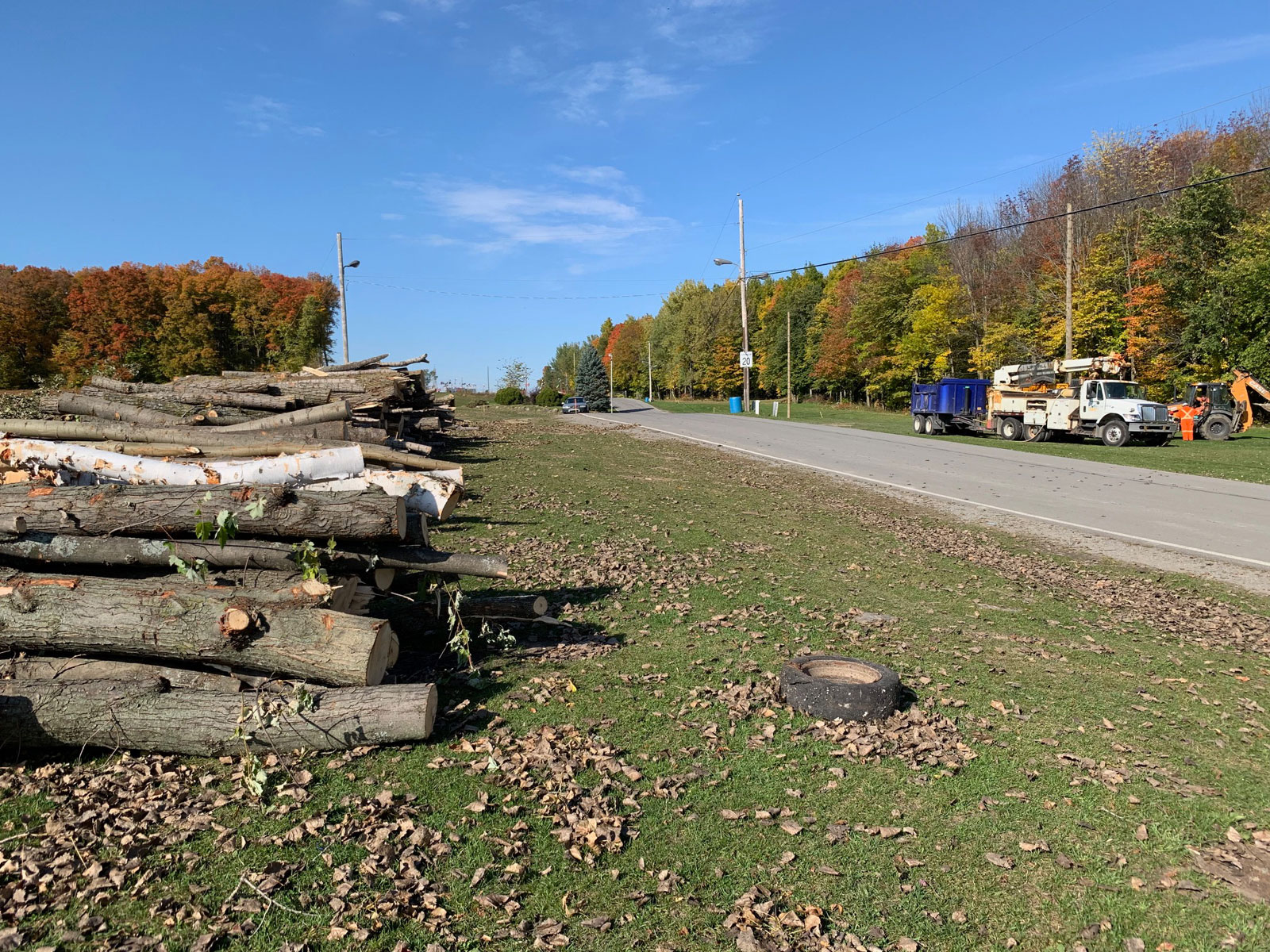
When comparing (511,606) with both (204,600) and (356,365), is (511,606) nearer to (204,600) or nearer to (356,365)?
(204,600)

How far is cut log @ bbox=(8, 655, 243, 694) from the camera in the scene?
4.37m

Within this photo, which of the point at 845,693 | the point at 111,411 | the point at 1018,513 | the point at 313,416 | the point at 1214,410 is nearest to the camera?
the point at 845,693

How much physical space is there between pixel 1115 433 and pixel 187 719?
2768 cm

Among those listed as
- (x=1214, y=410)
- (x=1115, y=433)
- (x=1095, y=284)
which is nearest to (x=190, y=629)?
(x=1115, y=433)

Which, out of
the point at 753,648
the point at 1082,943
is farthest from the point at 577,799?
the point at 753,648

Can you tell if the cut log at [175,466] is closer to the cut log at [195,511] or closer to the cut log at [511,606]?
the cut log at [195,511]

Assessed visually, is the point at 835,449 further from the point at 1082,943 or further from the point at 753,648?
the point at 1082,943

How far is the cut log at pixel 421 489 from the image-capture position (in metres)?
5.99

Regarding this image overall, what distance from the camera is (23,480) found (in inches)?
236

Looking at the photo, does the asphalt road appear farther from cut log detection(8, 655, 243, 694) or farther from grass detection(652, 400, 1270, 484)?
cut log detection(8, 655, 243, 694)

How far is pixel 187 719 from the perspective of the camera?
163 inches

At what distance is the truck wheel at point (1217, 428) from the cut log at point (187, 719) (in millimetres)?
31057

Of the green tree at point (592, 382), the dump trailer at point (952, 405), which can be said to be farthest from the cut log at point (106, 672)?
the green tree at point (592, 382)

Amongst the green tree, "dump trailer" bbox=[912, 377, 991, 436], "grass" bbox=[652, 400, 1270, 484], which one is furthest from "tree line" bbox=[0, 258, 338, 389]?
"grass" bbox=[652, 400, 1270, 484]
